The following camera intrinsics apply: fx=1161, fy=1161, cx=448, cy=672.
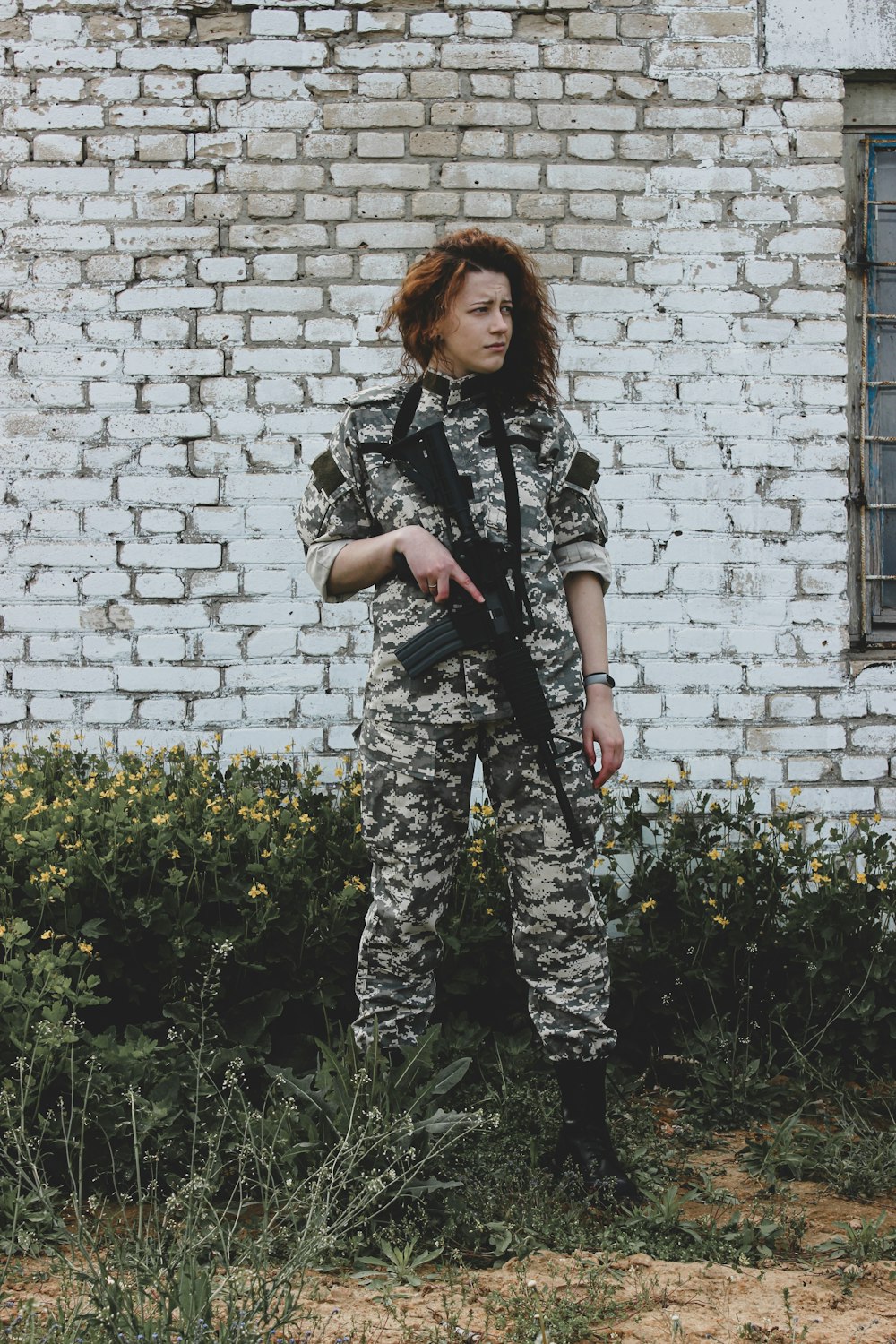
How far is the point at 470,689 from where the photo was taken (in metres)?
2.43

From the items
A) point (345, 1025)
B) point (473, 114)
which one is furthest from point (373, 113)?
point (345, 1025)

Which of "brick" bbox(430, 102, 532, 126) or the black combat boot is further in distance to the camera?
"brick" bbox(430, 102, 532, 126)

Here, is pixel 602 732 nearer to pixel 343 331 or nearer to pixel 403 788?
pixel 403 788

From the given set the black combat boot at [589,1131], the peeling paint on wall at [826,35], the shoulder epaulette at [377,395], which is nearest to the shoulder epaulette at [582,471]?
the shoulder epaulette at [377,395]

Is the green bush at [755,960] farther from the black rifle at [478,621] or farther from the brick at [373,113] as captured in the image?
the brick at [373,113]

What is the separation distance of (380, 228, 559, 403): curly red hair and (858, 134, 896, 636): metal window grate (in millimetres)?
2239

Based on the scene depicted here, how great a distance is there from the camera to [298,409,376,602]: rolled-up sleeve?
2.52 m

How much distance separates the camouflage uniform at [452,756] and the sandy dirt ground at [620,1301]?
1.50ft

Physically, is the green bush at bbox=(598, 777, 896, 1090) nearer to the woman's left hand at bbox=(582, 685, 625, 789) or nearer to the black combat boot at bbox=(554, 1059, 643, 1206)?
the black combat boot at bbox=(554, 1059, 643, 1206)

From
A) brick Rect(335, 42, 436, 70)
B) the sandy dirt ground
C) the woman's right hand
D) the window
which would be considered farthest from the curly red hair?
the window

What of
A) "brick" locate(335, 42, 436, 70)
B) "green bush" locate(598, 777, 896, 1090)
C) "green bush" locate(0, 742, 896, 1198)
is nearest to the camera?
"green bush" locate(0, 742, 896, 1198)

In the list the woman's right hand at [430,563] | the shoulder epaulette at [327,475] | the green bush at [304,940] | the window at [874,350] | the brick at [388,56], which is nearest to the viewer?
the woman's right hand at [430,563]

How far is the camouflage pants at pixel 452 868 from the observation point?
8.02ft

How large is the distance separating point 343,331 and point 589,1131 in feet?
9.65
